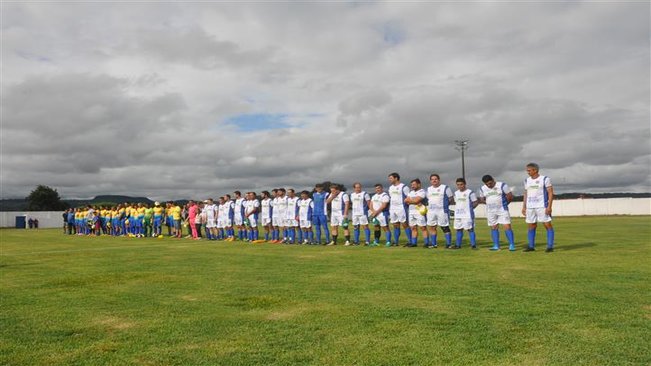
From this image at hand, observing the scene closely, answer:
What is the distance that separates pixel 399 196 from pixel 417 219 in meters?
1.17

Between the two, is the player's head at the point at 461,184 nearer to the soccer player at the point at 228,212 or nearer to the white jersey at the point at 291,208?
the white jersey at the point at 291,208

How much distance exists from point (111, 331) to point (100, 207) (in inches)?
1396

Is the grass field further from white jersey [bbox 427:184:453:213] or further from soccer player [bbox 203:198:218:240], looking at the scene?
soccer player [bbox 203:198:218:240]

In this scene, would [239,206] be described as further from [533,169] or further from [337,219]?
[533,169]

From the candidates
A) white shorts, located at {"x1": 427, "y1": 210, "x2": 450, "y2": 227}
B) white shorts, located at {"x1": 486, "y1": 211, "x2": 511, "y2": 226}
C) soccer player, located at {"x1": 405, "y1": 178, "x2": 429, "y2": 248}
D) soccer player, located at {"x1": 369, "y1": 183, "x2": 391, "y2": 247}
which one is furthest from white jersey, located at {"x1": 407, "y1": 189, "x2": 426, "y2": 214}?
white shorts, located at {"x1": 486, "y1": 211, "x2": 511, "y2": 226}

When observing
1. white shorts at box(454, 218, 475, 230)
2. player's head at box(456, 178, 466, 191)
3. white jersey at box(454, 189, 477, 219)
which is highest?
player's head at box(456, 178, 466, 191)

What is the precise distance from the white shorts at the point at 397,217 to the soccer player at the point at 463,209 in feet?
6.86

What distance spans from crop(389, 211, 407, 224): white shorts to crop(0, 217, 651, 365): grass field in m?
6.51

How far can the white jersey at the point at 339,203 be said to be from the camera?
793 inches

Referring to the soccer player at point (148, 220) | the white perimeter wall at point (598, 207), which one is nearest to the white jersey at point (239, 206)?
the soccer player at point (148, 220)

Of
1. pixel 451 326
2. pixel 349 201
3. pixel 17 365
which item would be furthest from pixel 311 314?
pixel 349 201

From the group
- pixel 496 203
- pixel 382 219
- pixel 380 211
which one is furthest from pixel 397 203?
pixel 496 203

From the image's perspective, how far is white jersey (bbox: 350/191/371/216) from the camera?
19.3m

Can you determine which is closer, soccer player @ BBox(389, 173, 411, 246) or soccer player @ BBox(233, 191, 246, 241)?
soccer player @ BBox(389, 173, 411, 246)
